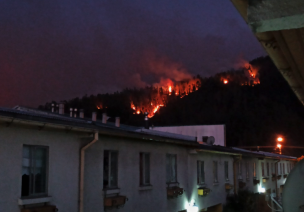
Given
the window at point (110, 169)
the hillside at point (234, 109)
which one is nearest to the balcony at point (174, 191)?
the window at point (110, 169)

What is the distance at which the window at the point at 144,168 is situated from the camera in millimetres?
11477

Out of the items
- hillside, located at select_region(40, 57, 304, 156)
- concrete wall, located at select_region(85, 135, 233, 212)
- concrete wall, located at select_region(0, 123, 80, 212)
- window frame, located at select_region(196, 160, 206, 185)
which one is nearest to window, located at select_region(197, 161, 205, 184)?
window frame, located at select_region(196, 160, 206, 185)

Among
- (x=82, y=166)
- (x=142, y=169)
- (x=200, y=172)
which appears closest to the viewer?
(x=82, y=166)

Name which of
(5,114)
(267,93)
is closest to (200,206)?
(5,114)

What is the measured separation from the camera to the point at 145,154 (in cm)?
1170

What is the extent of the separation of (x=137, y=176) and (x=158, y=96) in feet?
206

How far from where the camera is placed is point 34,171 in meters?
7.40

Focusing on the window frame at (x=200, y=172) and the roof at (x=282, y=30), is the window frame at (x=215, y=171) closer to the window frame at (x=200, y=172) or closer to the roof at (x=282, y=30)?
the window frame at (x=200, y=172)

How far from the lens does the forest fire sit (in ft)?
202

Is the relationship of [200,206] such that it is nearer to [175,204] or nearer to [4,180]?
[175,204]

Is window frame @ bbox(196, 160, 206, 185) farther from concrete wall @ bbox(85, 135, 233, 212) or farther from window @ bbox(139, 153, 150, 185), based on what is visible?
window @ bbox(139, 153, 150, 185)

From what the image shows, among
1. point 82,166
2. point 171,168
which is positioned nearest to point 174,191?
point 171,168

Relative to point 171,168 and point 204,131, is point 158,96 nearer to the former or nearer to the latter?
point 204,131

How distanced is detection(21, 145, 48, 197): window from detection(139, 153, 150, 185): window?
4.32 metres
